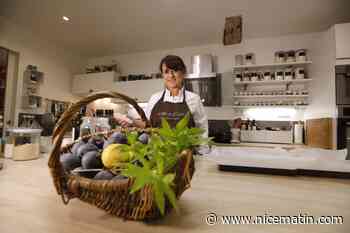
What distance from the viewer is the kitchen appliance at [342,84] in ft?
7.03

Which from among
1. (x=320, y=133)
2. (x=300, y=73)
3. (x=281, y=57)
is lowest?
(x=320, y=133)

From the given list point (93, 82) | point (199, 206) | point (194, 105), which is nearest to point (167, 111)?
point (194, 105)

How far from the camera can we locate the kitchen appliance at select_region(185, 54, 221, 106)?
2904 millimetres

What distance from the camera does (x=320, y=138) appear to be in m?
2.34

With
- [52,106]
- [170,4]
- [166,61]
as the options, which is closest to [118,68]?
[52,106]

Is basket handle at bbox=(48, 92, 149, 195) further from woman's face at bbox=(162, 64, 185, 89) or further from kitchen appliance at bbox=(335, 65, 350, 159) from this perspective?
kitchen appliance at bbox=(335, 65, 350, 159)

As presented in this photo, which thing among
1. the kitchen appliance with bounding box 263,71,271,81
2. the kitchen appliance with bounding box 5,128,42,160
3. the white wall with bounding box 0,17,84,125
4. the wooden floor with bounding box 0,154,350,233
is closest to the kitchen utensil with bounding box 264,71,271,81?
the kitchen appliance with bounding box 263,71,271,81

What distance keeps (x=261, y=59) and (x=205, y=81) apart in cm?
88

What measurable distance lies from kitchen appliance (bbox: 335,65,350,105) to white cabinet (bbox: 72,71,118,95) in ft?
10.2

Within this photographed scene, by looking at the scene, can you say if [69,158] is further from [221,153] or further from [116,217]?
[221,153]

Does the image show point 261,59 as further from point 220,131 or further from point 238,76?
point 220,131

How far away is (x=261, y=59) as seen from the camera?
2928mm

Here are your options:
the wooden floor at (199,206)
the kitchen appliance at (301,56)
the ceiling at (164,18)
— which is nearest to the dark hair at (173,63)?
the wooden floor at (199,206)

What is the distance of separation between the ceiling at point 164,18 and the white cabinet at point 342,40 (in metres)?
0.19
